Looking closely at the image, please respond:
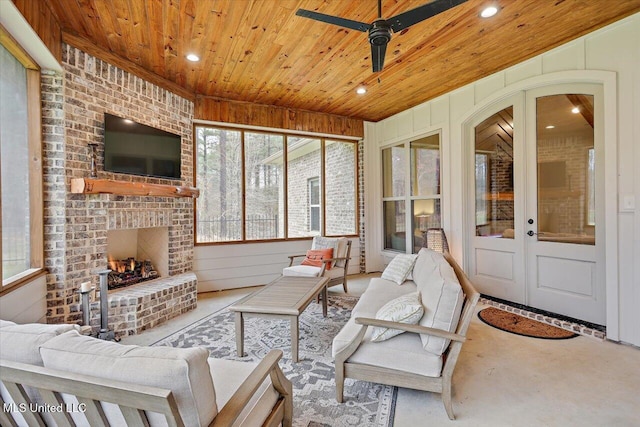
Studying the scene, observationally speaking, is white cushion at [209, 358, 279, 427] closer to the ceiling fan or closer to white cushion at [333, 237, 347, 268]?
the ceiling fan

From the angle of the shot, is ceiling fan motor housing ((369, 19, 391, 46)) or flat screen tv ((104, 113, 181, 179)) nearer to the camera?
ceiling fan motor housing ((369, 19, 391, 46))

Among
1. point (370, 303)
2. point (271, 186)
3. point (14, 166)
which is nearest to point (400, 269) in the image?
point (370, 303)

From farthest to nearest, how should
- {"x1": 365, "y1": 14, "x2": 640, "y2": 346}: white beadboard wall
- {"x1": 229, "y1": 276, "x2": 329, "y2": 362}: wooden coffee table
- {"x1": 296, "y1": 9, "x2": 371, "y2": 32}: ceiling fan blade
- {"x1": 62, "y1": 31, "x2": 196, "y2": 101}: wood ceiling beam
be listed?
{"x1": 62, "y1": 31, "x2": 196, "y2": 101}: wood ceiling beam, {"x1": 365, "y1": 14, "x2": 640, "y2": 346}: white beadboard wall, {"x1": 229, "y1": 276, "x2": 329, "y2": 362}: wooden coffee table, {"x1": 296, "y1": 9, "x2": 371, "y2": 32}: ceiling fan blade

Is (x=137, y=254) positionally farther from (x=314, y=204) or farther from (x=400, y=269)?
(x=400, y=269)

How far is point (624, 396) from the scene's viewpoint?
81.0 inches

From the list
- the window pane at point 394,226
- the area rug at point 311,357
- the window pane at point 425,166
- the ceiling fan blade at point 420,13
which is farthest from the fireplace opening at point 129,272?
the window pane at point 425,166

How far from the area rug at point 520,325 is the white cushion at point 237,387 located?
107 inches

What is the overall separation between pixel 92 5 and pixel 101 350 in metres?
2.88

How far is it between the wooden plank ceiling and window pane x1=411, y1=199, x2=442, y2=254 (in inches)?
69.8

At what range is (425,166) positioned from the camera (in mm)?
5191

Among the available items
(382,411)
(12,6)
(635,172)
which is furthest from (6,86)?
(635,172)

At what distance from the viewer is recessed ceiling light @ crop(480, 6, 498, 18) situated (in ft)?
8.61

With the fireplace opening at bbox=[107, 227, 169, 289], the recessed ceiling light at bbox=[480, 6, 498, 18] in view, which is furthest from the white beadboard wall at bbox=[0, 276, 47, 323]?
the recessed ceiling light at bbox=[480, 6, 498, 18]

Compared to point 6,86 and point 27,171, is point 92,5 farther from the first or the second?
point 27,171
